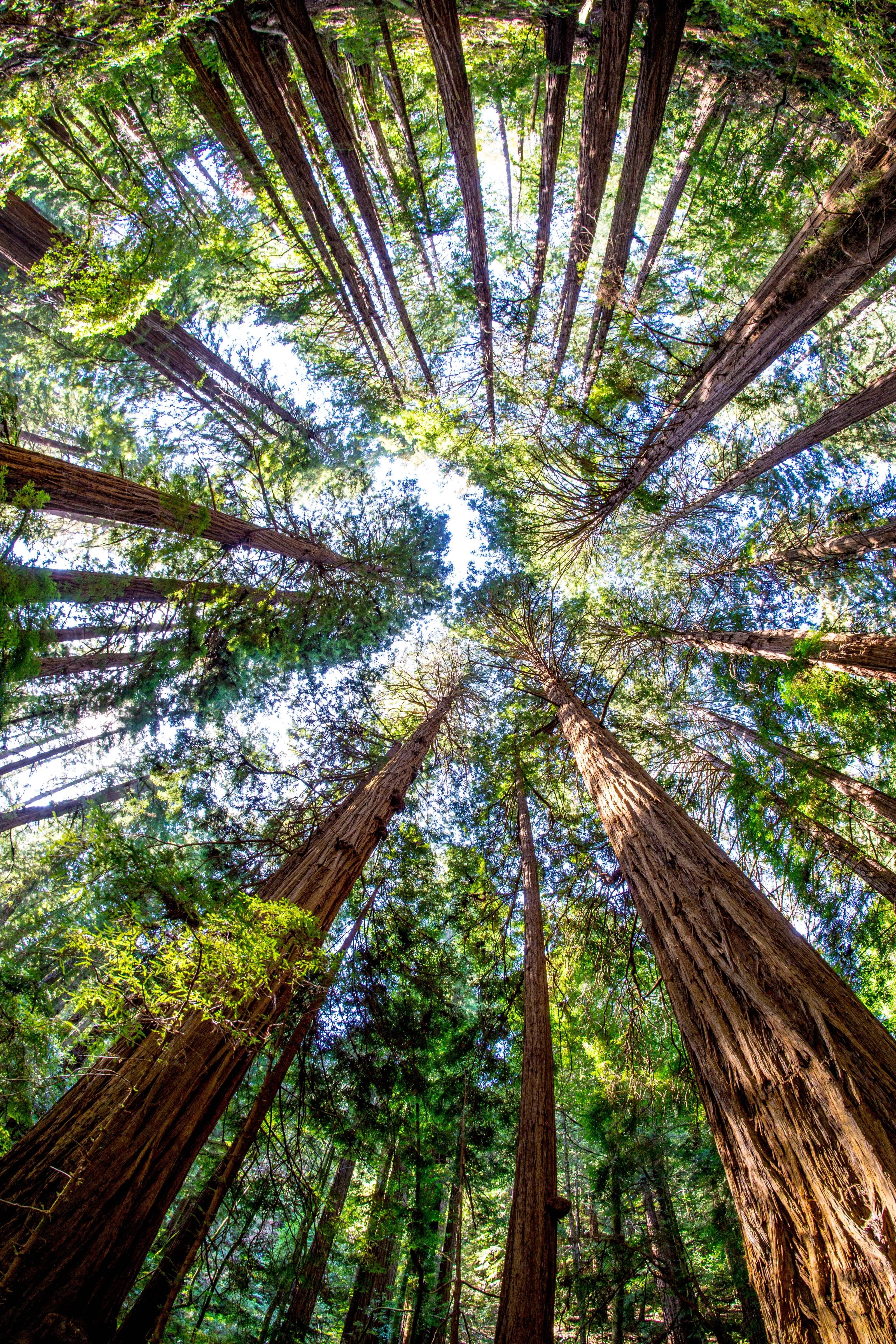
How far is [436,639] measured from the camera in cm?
1102

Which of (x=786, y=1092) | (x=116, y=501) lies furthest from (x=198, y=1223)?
(x=116, y=501)

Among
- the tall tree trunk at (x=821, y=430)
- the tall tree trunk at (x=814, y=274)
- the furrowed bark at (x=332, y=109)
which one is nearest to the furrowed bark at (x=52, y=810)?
the furrowed bark at (x=332, y=109)

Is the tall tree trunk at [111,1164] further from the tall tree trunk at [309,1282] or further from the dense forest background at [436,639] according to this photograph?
the tall tree trunk at [309,1282]

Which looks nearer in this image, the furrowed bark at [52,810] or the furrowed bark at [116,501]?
the furrowed bark at [116,501]

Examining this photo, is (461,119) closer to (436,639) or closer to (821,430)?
(821,430)

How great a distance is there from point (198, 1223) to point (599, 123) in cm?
865

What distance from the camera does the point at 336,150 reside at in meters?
5.62

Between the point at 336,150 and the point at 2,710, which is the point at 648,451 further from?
the point at 2,710

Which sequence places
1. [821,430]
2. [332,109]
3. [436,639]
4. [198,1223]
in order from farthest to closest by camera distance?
[436,639] < [821,430] < [332,109] < [198,1223]

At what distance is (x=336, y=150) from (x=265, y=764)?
7.63 meters

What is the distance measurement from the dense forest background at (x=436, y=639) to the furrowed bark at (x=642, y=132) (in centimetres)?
4

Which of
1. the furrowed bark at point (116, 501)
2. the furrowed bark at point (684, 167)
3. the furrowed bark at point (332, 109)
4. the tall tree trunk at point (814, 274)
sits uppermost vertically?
the furrowed bark at point (684, 167)

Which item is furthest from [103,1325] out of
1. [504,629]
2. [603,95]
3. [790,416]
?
[790,416]

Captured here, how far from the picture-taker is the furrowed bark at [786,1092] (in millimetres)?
1285
